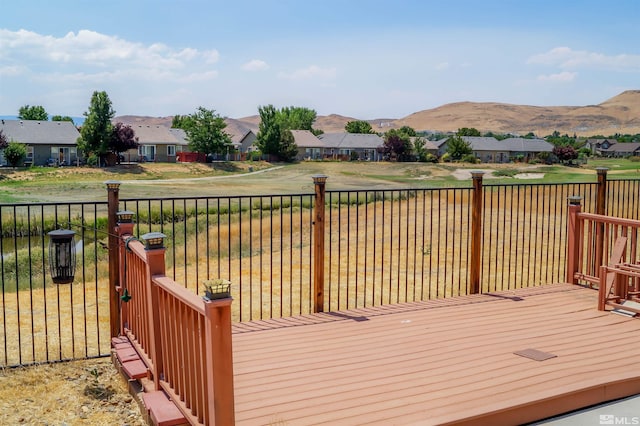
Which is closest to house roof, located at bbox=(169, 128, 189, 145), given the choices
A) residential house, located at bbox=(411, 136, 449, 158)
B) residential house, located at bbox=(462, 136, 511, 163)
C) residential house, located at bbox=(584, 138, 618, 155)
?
residential house, located at bbox=(411, 136, 449, 158)

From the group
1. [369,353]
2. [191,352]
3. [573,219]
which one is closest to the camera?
[191,352]

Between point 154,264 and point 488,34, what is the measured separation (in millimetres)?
19946

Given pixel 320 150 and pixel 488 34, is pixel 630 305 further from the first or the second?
pixel 320 150

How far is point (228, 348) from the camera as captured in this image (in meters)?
2.80

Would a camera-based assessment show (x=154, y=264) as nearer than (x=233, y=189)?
Yes

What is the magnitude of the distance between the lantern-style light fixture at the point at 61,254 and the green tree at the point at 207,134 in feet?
186

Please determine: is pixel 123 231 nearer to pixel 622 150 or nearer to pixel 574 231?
pixel 574 231

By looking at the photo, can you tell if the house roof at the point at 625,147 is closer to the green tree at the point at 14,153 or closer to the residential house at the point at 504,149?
the residential house at the point at 504,149

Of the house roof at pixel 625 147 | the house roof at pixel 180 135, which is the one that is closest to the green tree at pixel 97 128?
the house roof at pixel 180 135

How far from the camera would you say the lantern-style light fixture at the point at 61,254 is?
15.6 feet

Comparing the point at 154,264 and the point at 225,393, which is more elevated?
the point at 154,264

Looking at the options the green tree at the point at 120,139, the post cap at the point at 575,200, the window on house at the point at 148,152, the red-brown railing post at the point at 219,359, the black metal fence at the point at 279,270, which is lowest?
the black metal fence at the point at 279,270

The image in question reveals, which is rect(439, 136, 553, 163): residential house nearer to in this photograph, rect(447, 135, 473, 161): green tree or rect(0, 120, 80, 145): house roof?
rect(447, 135, 473, 161): green tree

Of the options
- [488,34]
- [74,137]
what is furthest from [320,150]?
[488,34]
